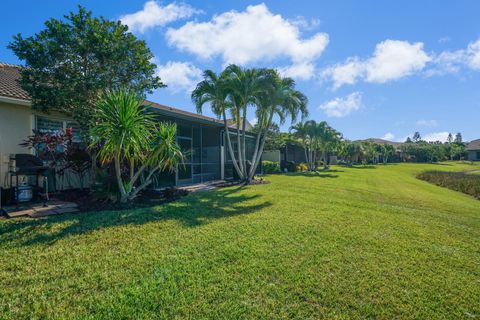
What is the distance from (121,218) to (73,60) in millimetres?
5438

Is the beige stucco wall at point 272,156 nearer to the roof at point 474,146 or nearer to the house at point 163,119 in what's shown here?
the house at point 163,119

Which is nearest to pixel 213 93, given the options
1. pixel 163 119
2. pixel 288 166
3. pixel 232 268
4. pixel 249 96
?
pixel 249 96

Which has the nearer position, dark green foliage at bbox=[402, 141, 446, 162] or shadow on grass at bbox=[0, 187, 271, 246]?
shadow on grass at bbox=[0, 187, 271, 246]

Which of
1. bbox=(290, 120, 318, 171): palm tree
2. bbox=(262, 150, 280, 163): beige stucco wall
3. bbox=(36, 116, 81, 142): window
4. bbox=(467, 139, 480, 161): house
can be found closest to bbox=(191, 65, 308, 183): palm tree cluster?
bbox=(36, 116, 81, 142): window

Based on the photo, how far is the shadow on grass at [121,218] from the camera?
4.25 meters

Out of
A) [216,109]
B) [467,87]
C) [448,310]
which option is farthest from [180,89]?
[467,87]

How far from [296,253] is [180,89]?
41.0 ft

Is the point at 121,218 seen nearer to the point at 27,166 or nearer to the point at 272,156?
the point at 27,166

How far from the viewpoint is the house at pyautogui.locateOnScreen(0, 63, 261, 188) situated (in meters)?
7.30

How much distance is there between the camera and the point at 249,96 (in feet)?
→ 38.8

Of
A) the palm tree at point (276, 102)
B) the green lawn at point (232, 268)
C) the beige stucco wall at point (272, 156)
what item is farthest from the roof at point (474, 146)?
the green lawn at point (232, 268)

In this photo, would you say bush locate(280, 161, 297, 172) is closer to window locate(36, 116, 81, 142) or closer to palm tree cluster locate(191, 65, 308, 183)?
palm tree cluster locate(191, 65, 308, 183)

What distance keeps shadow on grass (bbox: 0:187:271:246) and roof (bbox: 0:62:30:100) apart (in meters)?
4.88

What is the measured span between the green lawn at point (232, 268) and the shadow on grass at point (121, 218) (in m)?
0.04
